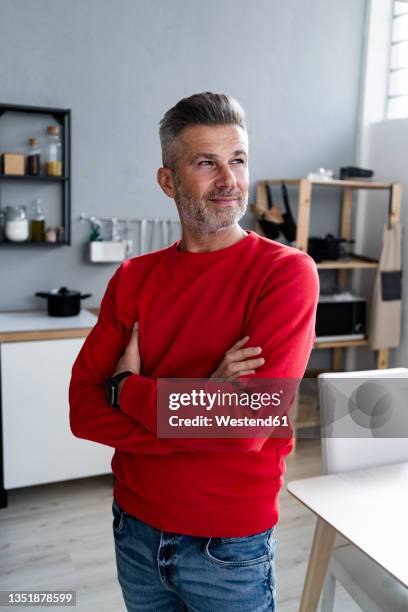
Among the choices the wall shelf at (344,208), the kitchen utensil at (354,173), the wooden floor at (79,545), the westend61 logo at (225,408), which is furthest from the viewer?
the kitchen utensil at (354,173)

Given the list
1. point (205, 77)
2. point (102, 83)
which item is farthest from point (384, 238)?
point (102, 83)

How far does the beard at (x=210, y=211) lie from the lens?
3.83 feet

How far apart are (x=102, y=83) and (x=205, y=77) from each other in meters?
0.62

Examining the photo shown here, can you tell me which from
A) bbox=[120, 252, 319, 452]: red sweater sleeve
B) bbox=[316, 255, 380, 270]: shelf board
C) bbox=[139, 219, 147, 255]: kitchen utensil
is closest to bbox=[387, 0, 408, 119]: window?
bbox=[316, 255, 380, 270]: shelf board

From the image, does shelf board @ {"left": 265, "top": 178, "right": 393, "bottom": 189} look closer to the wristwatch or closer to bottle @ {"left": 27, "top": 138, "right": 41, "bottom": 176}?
bottle @ {"left": 27, "top": 138, "right": 41, "bottom": 176}

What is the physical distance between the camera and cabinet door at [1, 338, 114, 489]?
2711mm

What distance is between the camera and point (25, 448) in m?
2.79

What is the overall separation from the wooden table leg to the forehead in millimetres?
936

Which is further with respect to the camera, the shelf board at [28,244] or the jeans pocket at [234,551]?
the shelf board at [28,244]

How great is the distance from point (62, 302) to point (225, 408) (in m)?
2.07

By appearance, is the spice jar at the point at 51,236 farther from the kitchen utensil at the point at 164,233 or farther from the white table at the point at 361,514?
the white table at the point at 361,514

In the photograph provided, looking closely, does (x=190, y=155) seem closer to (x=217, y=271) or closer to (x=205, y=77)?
(x=217, y=271)

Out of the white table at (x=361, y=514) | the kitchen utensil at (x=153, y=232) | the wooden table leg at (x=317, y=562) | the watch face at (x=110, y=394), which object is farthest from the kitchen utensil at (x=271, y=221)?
the watch face at (x=110, y=394)

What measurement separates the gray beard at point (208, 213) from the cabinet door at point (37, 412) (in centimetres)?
173
